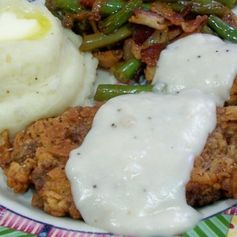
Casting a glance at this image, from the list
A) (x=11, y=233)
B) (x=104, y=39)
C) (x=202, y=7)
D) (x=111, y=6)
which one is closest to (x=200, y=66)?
(x=202, y=7)

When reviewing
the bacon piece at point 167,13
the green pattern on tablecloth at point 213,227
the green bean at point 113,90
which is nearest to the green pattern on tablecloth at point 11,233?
the green pattern on tablecloth at point 213,227

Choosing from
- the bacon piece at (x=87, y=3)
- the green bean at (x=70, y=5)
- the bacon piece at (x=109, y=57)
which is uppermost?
the bacon piece at (x=87, y=3)

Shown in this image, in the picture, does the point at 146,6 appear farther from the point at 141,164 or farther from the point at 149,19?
the point at 141,164

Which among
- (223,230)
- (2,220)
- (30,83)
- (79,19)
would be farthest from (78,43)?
(223,230)

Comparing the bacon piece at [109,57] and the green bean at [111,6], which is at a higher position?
the green bean at [111,6]

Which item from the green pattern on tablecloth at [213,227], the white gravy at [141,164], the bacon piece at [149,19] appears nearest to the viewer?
the green pattern on tablecloth at [213,227]

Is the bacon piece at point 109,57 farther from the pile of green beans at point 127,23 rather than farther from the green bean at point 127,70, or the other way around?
the green bean at point 127,70

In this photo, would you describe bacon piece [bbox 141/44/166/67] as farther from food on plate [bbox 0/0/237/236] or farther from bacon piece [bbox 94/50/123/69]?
bacon piece [bbox 94/50/123/69]

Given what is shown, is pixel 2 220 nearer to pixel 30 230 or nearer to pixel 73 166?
pixel 30 230
